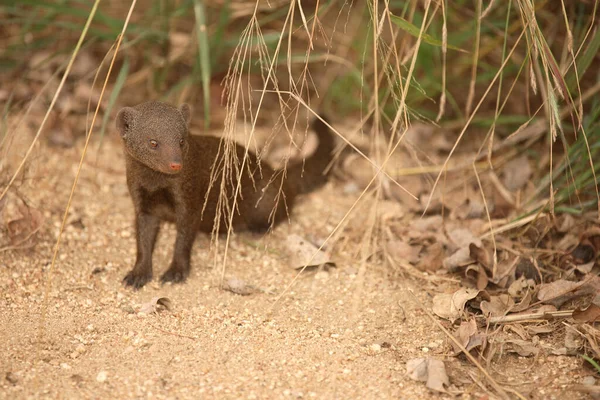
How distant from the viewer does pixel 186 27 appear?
4.48 m

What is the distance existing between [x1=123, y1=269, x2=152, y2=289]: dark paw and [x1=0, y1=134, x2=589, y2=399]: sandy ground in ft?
0.14

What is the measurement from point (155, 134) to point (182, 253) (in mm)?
590

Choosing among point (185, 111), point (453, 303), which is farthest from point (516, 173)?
point (185, 111)

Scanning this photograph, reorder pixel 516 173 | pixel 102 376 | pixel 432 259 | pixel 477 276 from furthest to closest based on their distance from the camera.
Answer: pixel 516 173
pixel 432 259
pixel 477 276
pixel 102 376

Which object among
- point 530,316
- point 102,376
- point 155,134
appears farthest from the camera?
point 155,134

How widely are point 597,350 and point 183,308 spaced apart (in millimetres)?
1580

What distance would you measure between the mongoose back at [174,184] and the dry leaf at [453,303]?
0.76m

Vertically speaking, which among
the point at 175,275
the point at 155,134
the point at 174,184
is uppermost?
the point at 155,134

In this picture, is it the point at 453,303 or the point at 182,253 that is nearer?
the point at 453,303

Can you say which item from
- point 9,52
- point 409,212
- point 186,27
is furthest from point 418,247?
point 9,52

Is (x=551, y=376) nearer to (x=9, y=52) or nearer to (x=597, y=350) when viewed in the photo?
(x=597, y=350)

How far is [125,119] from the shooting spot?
2959 millimetres

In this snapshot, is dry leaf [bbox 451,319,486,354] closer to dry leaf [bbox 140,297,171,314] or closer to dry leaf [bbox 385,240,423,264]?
dry leaf [bbox 385,240,423,264]

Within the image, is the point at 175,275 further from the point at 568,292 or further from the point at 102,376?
the point at 568,292
